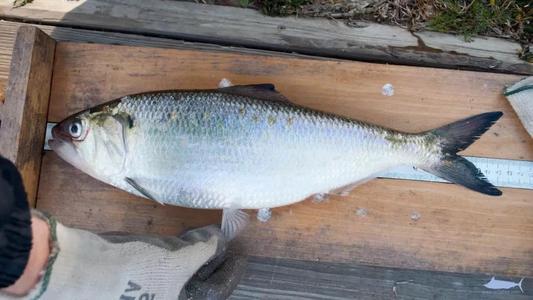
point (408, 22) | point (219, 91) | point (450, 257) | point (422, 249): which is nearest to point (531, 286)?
point (450, 257)

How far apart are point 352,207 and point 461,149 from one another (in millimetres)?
557

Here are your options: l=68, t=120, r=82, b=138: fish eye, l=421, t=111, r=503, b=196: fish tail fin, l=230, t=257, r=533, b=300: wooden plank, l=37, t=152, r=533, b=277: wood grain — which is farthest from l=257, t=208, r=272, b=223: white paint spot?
l=68, t=120, r=82, b=138: fish eye

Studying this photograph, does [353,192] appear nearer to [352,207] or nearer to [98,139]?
[352,207]

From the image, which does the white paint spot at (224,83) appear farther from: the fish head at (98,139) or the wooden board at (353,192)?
the fish head at (98,139)

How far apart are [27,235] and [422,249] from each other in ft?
5.55

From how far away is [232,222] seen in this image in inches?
81.5

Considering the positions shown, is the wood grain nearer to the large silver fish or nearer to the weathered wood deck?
the weathered wood deck

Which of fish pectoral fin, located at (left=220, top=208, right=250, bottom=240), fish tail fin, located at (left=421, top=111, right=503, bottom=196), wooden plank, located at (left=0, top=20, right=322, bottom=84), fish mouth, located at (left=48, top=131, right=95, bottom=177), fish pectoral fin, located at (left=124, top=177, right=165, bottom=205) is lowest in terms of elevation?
fish pectoral fin, located at (left=220, top=208, right=250, bottom=240)

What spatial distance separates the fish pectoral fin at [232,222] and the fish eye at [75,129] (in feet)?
2.34

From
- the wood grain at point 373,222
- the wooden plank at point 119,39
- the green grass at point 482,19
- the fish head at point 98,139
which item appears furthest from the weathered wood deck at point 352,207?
the green grass at point 482,19

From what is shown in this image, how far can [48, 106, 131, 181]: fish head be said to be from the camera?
189cm

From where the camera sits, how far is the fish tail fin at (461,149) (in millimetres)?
2010

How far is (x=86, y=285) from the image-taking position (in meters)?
1.38

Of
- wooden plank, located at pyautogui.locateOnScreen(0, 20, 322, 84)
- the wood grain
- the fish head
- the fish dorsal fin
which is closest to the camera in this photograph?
the fish head
